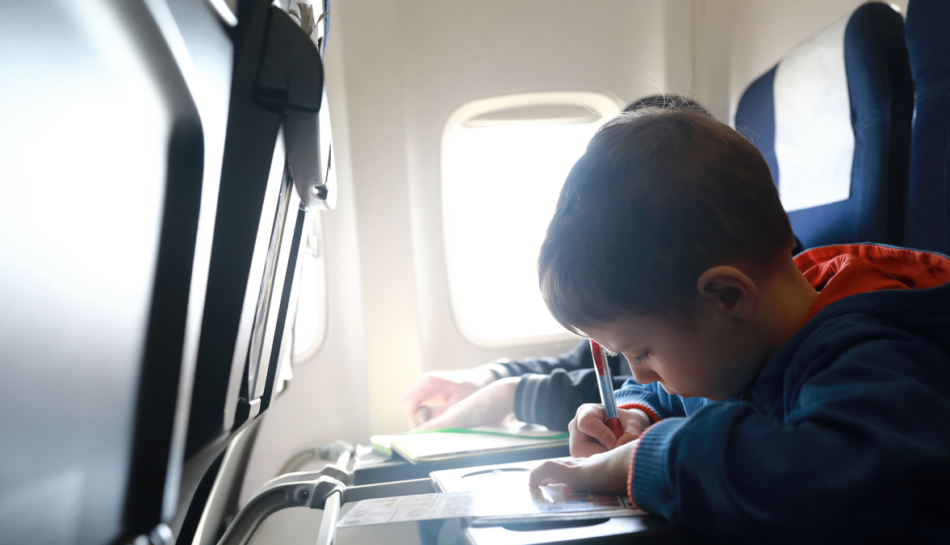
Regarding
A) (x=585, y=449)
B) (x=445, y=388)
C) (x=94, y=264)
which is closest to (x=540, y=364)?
(x=445, y=388)

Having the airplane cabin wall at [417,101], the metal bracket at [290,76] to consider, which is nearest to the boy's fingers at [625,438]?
the metal bracket at [290,76]

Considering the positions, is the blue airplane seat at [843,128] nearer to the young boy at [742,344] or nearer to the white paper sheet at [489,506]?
the young boy at [742,344]

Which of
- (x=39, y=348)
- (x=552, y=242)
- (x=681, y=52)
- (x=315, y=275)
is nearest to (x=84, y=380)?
(x=39, y=348)

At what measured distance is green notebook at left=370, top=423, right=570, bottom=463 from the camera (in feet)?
2.55

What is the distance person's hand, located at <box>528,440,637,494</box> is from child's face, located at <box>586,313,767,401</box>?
143mm

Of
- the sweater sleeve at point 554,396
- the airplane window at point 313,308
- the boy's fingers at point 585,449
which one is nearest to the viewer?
the boy's fingers at point 585,449

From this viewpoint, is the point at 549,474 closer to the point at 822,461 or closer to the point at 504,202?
the point at 822,461

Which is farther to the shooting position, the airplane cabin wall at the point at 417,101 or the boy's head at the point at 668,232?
the airplane cabin wall at the point at 417,101

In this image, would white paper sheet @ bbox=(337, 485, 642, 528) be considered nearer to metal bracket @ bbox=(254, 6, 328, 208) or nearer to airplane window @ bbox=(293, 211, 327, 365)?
metal bracket @ bbox=(254, 6, 328, 208)

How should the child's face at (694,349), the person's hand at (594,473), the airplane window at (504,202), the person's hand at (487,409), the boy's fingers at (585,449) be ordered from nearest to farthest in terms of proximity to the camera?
the person's hand at (594,473) → the child's face at (694,349) → the boy's fingers at (585,449) → the person's hand at (487,409) → the airplane window at (504,202)

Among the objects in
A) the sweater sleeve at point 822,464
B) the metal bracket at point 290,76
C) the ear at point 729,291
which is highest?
the metal bracket at point 290,76

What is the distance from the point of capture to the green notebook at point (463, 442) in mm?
777

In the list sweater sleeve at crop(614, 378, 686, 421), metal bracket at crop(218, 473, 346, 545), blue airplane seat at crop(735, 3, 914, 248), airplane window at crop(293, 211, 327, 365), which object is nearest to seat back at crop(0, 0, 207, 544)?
metal bracket at crop(218, 473, 346, 545)

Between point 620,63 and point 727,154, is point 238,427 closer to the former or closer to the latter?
point 727,154
